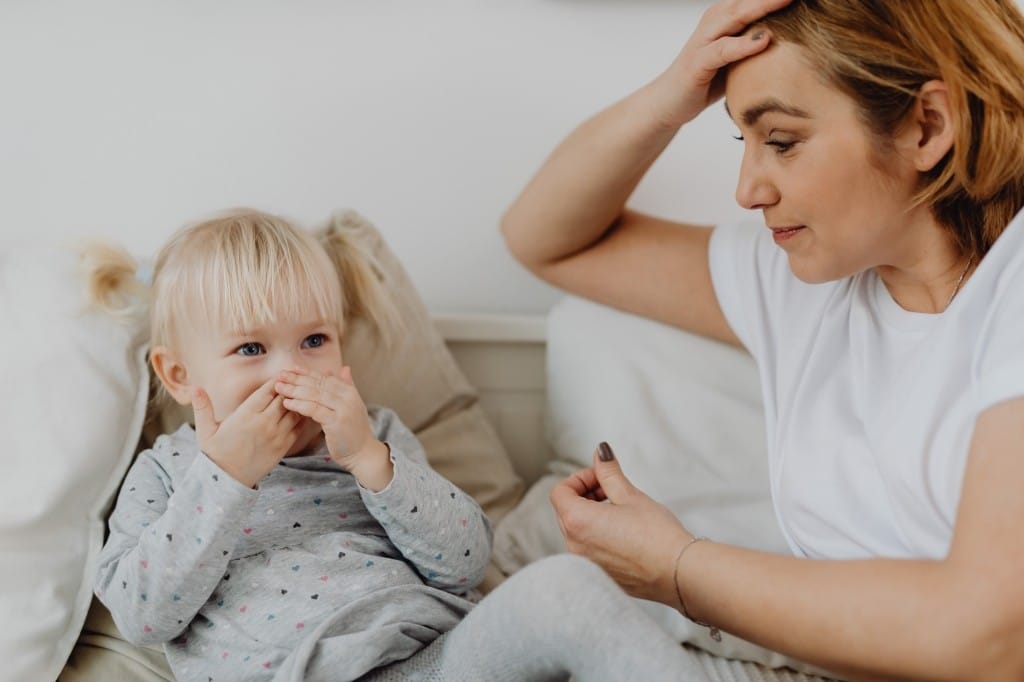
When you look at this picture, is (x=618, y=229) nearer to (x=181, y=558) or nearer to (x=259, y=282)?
(x=259, y=282)

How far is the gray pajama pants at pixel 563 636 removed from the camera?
3.28ft

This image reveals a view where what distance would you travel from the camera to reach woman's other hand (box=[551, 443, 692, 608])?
1.18m

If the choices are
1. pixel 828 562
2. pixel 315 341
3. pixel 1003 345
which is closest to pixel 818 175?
pixel 1003 345

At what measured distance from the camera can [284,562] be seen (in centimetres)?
128

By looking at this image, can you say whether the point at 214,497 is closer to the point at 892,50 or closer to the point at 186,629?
the point at 186,629

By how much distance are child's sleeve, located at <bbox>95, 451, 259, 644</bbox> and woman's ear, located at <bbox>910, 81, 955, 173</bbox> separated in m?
0.83

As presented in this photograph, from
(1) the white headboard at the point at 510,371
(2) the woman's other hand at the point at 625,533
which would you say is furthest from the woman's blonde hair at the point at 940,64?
(1) the white headboard at the point at 510,371

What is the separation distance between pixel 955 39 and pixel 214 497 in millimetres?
943

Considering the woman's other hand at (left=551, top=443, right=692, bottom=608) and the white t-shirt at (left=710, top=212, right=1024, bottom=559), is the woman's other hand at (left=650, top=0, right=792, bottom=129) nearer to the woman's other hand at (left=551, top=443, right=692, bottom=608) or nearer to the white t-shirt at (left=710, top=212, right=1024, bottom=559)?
the white t-shirt at (left=710, top=212, right=1024, bottom=559)

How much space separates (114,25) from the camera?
1.75 m

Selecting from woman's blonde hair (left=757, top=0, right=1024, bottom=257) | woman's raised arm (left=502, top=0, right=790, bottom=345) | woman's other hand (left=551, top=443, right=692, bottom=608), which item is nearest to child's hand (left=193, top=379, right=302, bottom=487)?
woman's other hand (left=551, top=443, right=692, bottom=608)

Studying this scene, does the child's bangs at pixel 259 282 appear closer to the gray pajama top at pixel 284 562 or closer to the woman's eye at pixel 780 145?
the gray pajama top at pixel 284 562

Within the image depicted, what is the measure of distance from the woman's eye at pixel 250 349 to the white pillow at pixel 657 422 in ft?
1.64

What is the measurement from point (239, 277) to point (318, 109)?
0.61 meters
